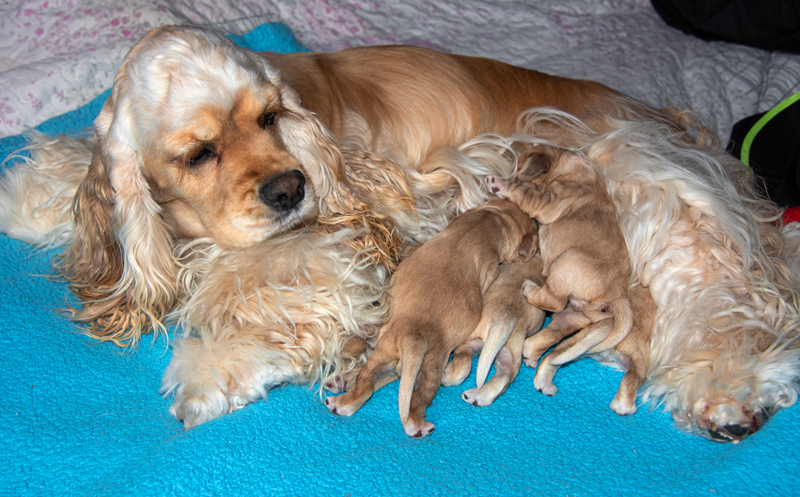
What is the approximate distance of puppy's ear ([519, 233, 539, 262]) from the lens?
6.61 feet

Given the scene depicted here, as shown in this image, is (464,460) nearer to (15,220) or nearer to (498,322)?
(498,322)

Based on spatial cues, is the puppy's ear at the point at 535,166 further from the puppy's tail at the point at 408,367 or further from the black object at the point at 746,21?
the black object at the point at 746,21

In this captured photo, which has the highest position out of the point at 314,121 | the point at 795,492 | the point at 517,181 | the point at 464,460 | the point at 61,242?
the point at 314,121

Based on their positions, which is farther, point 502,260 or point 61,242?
point 61,242

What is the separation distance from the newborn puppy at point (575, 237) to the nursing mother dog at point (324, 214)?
0.37 ft

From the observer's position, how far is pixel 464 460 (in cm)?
155

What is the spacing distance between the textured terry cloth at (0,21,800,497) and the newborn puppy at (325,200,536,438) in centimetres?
9

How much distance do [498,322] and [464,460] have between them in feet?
1.26

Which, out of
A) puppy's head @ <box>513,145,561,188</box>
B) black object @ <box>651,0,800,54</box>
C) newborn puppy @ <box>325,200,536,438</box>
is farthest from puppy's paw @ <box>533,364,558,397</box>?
black object @ <box>651,0,800,54</box>

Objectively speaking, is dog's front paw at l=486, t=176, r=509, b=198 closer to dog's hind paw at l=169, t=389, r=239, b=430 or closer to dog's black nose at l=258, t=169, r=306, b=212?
dog's black nose at l=258, t=169, r=306, b=212

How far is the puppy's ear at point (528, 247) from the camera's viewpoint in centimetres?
201

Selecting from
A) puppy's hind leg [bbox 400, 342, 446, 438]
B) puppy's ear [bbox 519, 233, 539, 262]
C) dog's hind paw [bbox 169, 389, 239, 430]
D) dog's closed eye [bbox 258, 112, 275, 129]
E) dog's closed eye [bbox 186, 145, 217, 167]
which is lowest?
dog's hind paw [bbox 169, 389, 239, 430]

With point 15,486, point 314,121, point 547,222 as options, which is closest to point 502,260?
point 547,222

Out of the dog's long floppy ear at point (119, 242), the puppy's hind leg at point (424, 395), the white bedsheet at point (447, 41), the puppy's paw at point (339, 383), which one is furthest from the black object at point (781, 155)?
the dog's long floppy ear at point (119, 242)
